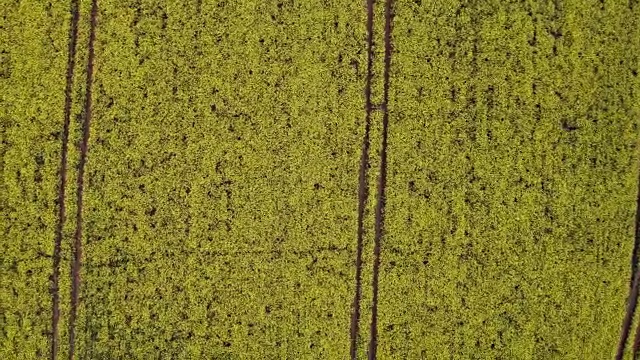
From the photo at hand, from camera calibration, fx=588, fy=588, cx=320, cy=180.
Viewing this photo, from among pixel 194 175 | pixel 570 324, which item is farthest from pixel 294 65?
pixel 570 324

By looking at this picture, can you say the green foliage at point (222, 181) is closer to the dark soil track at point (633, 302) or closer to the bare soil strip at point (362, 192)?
the bare soil strip at point (362, 192)

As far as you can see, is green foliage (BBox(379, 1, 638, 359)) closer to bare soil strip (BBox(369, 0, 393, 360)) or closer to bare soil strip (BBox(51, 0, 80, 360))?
bare soil strip (BBox(369, 0, 393, 360))

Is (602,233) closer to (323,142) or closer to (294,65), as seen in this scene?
(323,142)

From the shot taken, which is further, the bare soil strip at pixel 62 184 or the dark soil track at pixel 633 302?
the dark soil track at pixel 633 302

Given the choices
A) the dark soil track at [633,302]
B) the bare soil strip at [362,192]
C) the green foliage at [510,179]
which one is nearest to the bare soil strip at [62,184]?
the bare soil strip at [362,192]

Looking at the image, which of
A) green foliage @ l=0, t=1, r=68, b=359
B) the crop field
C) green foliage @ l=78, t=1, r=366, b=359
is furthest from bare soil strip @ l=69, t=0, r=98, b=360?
green foliage @ l=0, t=1, r=68, b=359

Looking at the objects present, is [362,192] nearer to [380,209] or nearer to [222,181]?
[380,209]

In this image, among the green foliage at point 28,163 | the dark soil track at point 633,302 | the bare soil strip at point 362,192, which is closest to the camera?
A: the green foliage at point 28,163
